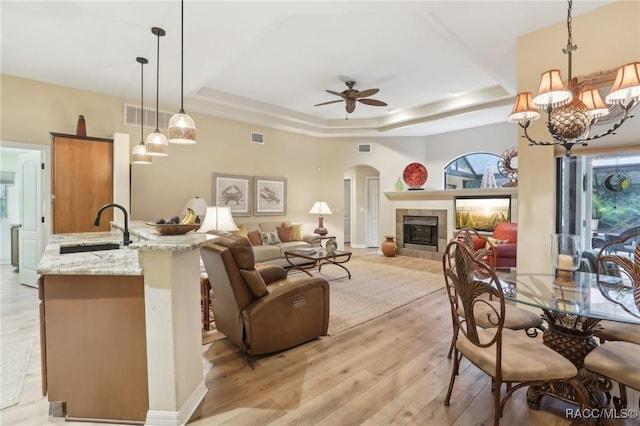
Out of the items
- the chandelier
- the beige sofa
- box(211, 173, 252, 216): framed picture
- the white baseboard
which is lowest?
the white baseboard

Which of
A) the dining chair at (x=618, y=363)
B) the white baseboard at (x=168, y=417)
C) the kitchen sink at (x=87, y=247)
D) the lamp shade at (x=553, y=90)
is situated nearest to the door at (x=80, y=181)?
the kitchen sink at (x=87, y=247)

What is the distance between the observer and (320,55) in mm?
4020

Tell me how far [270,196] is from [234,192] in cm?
87

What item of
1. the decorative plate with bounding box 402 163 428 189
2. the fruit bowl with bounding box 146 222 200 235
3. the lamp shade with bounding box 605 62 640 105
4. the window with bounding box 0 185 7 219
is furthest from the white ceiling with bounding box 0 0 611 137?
the window with bounding box 0 185 7 219

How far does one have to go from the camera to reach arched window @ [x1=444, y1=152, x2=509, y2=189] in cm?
671

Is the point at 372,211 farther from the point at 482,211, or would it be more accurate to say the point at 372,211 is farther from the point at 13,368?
the point at 13,368

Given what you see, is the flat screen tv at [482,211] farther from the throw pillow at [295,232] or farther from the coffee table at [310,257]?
the throw pillow at [295,232]

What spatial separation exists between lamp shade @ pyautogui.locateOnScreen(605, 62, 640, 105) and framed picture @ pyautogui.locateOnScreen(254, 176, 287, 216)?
18.7ft

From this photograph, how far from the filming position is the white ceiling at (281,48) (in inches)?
108

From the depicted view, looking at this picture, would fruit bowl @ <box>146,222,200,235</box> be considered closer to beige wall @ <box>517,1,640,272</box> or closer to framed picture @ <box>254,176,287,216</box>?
beige wall @ <box>517,1,640,272</box>

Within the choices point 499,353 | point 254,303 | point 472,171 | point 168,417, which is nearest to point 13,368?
point 168,417

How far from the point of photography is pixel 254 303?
2521 mm

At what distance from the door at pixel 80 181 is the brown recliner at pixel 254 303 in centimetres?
268

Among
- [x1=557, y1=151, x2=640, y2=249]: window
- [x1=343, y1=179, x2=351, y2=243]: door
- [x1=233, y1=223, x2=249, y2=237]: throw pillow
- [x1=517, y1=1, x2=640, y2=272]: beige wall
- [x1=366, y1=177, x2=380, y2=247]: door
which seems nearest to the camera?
[x1=517, y1=1, x2=640, y2=272]: beige wall
